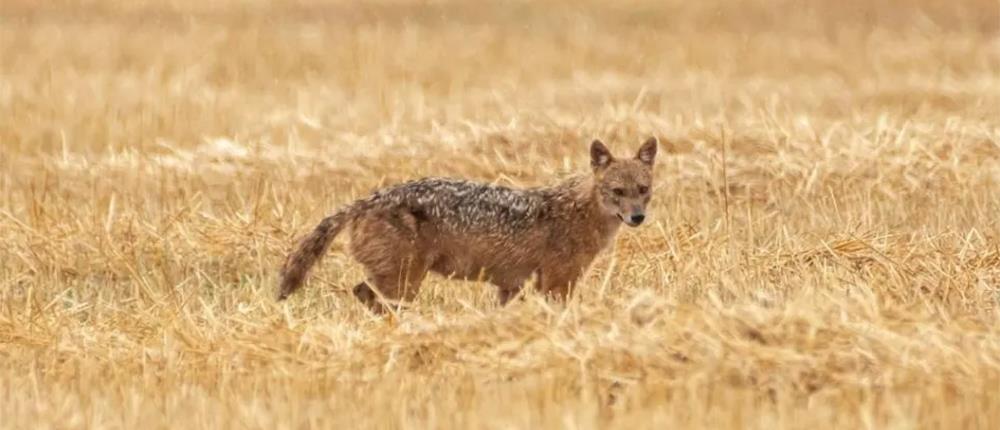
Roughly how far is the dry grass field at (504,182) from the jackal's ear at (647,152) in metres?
0.53

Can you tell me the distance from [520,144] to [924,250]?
4.30 m

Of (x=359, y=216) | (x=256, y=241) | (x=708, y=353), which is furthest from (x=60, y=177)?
(x=708, y=353)

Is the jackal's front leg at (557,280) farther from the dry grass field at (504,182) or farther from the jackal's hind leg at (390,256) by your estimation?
the jackal's hind leg at (390,256)

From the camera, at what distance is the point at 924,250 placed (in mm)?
9078

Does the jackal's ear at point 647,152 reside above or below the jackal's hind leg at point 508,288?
above

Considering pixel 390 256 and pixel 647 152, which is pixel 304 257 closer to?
pixel 390 256

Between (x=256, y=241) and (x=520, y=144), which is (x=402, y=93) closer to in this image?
(x=520, y=144)

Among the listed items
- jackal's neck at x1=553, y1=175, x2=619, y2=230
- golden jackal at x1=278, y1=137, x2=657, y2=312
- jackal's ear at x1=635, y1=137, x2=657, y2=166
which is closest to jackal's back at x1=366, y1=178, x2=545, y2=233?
golden jackal at x1=278, y1=137, x2=657, y2=312

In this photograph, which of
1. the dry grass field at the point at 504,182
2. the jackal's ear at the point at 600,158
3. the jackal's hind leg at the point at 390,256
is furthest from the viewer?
the jackal's ear at the point at 600,158

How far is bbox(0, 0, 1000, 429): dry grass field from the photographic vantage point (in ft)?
21.9

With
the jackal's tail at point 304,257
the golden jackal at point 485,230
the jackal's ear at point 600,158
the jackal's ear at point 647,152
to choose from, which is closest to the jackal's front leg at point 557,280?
the golden jackal at point 485,230

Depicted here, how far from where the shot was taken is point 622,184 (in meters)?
8.70

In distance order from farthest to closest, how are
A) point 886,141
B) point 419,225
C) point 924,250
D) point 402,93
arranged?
point 402,93
point 886,141
point 924,250
point 419,225

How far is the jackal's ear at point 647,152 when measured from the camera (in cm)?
885
